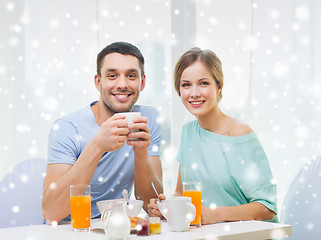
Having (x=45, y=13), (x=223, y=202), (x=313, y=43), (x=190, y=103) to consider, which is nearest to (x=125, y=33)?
(x=45, y=13)

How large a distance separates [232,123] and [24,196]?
2.87 ft

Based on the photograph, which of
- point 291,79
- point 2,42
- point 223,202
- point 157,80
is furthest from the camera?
point 157,80

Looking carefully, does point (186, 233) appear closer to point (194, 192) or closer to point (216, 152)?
point (194, 192)

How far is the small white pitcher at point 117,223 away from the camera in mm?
942

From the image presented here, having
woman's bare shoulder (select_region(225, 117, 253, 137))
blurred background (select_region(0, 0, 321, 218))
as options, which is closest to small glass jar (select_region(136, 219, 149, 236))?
woman's bare shoulder (select_region(225, 117, 253, 137))

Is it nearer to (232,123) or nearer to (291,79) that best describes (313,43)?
(291,79)

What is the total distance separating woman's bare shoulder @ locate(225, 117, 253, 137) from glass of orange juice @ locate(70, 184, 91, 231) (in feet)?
2.13

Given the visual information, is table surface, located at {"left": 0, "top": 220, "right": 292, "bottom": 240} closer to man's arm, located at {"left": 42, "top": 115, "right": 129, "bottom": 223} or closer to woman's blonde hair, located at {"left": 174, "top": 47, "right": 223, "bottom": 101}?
man's arm, located at {"left": 42, "top": 115, "right": 129, "bottom": 223}

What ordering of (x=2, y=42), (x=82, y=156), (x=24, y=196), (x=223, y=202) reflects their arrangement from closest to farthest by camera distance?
1. (x=82, y=156)
2. (x=223, y=202)
3. (x=24, y=196)
4. (x=2, y=42)

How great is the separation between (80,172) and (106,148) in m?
0.12

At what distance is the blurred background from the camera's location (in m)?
2.00

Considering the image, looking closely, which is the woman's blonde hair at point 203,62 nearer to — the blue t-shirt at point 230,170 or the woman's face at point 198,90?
the woman's face at point 198,90

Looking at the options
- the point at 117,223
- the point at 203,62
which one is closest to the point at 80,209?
the point at 117,223

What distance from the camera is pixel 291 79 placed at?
213 cm
